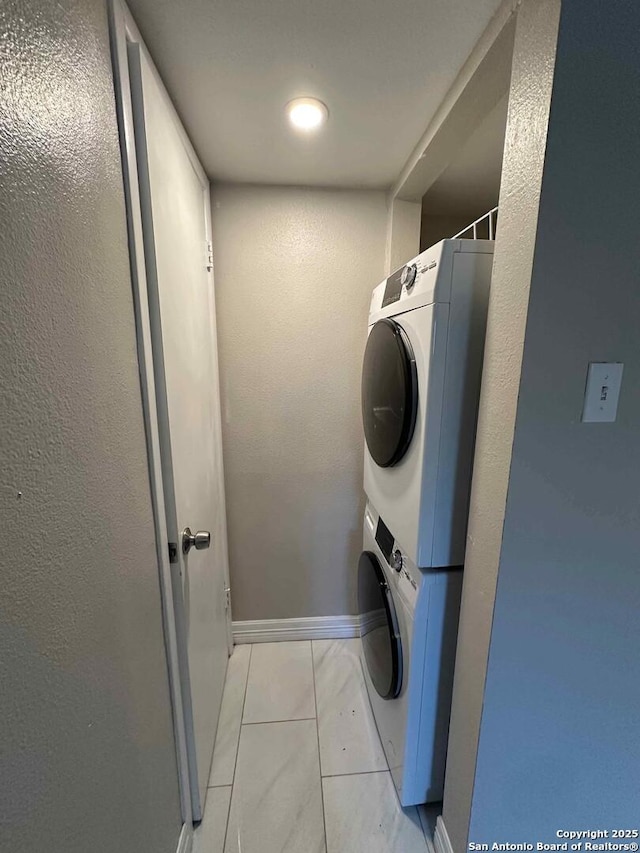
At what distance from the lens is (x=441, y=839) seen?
1062 mm

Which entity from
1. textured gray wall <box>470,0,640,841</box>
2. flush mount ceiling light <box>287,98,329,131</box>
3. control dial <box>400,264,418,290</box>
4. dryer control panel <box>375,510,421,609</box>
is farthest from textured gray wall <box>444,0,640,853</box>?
flush mount ceiling light <box>287,98,329,131</box>

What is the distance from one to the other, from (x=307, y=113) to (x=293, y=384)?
962 mm

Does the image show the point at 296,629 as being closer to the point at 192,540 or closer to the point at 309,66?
the point at 192,540

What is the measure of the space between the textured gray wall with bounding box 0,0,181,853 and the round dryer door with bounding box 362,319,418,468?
0.67 m

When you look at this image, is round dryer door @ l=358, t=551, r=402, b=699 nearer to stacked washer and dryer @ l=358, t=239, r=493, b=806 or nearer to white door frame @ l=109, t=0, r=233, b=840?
stacked washer and dryer @ l=358, t=239, r=493, b=806

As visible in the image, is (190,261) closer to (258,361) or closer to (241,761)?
(258,361)

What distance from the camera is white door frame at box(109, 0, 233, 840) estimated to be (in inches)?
28.7

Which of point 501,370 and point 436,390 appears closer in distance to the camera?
point 501,370

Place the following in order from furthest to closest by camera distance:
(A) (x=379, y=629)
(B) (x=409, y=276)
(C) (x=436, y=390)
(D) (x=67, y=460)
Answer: (A) (x=379, y=629), (B) (x=409, y=276), (C) (x=436, y=390), (D) (x=67, y=460)

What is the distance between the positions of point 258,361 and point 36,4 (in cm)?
120

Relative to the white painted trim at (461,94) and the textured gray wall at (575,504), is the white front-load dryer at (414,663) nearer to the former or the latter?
the textured gray wall at (575,504)

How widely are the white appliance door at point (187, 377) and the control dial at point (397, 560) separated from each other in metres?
0.63

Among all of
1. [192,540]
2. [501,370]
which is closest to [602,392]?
[501,370]

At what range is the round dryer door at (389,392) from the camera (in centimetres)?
98
